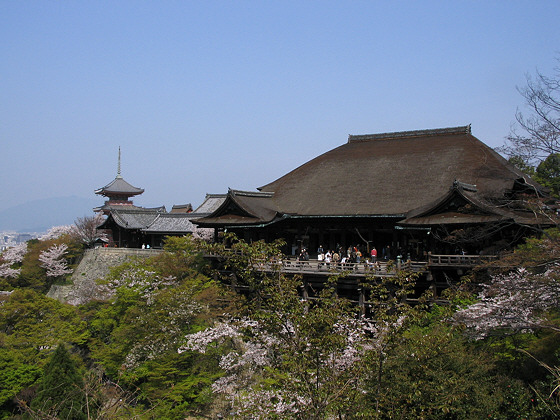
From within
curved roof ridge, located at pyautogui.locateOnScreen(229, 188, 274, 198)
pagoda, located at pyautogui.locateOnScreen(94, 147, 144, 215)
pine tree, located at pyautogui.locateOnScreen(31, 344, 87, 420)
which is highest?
pagoda, located at pyautogui.locateOnScreen(94, 147, 144, 215)

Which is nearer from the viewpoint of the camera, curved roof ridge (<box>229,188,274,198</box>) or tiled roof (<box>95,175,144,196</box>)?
curved roof ridge (<box>229,188,274,198</box>)

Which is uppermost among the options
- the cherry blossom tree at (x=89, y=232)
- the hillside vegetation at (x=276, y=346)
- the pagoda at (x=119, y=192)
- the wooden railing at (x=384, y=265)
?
the pagoda at (x=119, y=192)

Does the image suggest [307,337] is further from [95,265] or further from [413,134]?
[95,265]

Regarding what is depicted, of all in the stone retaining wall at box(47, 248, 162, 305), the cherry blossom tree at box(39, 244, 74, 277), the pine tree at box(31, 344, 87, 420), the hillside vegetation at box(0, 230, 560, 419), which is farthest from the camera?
the cherry blossom tree at box(39, 244, 74, 277)

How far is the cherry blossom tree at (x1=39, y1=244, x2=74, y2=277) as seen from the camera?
40812 mm

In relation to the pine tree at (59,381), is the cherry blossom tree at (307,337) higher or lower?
higher

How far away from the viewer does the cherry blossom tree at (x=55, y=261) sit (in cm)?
4081

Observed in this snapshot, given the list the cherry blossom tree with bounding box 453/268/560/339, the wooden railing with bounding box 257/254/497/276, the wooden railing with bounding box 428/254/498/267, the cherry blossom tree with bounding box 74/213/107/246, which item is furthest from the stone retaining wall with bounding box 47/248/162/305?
the cherry blossom tree with bounding box 453/268/560/339

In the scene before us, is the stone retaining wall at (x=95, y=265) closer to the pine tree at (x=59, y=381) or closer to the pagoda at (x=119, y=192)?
the pine tree at (x=59, y=381)

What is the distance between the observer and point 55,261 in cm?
4128

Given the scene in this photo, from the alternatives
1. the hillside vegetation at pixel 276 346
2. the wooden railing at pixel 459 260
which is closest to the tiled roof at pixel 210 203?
the hillside vegetation at pixel 276 346

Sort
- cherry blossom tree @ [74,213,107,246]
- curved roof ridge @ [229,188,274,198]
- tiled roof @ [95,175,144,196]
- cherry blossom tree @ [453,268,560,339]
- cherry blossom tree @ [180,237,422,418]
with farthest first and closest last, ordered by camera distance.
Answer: tiled roof @ [95,175,144,196] → cherry blossom tree @ [74,213,107,246] → curved roof ridge @ [229,188,274,198] → cherry blossom tree @ [453,268,560,339] → cherry blossom tree @ [180,237,422,418]

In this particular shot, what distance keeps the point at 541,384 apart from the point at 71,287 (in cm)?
3257

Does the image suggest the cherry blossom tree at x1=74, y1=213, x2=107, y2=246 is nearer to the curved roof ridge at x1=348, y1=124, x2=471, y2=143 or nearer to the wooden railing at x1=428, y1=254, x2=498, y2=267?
the curved roof ridge at x1=348, y1=124, x2=471, y2=143
